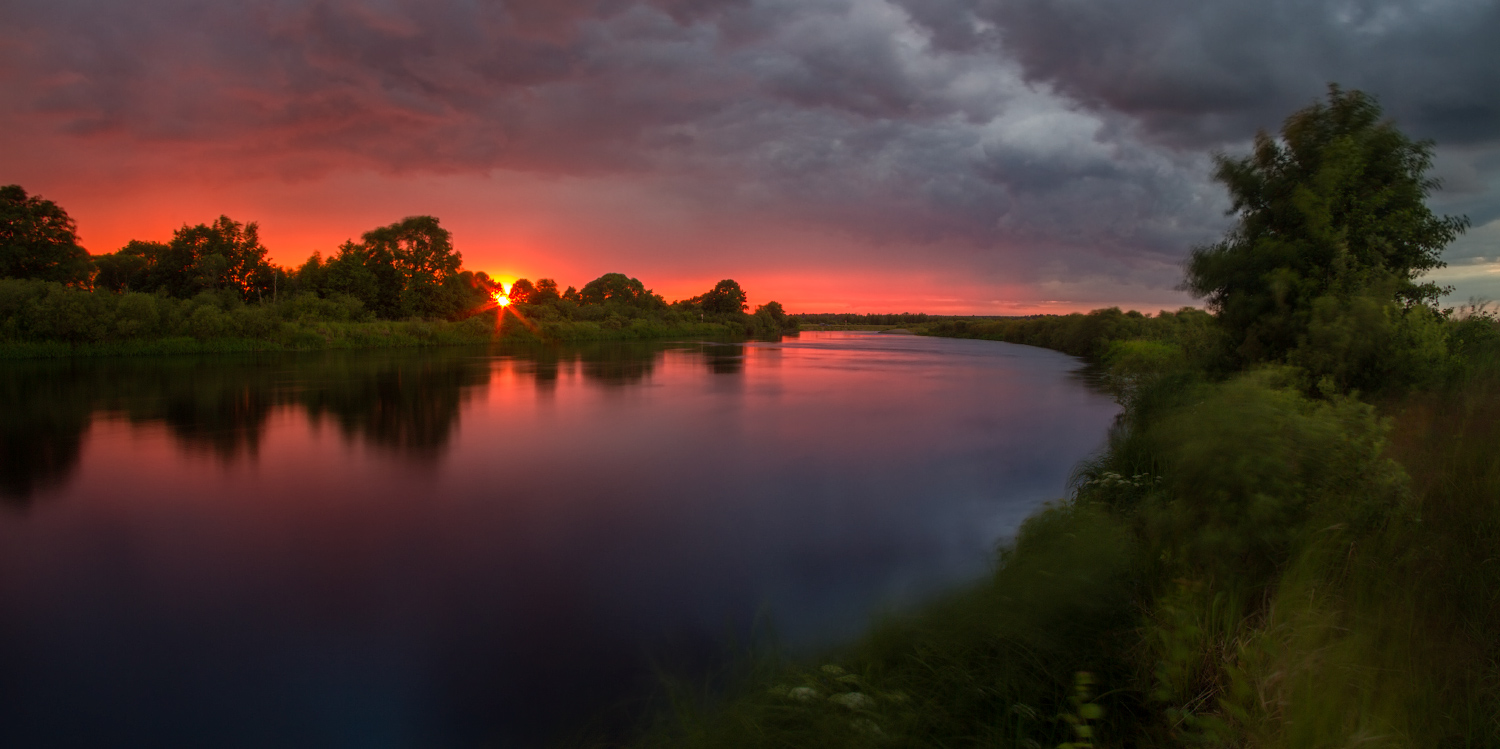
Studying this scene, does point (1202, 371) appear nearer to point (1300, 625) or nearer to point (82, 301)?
point (1300, 625)

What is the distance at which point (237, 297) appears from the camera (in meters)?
38.4

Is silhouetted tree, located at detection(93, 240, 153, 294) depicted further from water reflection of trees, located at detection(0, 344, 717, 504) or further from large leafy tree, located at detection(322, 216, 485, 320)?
water reflection of trees, located at detection(0, 344, 717, 504)

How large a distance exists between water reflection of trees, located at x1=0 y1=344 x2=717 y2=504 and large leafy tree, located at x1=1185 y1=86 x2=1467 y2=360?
1331 centimetres

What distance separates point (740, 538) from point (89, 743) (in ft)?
17.7

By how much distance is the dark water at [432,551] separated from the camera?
4.55 m

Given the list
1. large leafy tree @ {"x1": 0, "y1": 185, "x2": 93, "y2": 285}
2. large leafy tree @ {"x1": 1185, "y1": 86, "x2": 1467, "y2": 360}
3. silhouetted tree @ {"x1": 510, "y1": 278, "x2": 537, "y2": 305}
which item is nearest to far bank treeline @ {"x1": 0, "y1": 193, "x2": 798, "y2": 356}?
large leafy tree @ {"x1": 0, "y1": 185, "x2": 93, "y2": 285}

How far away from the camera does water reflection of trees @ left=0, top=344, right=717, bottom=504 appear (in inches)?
464

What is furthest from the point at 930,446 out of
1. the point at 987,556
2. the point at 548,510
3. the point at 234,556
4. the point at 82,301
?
the point at 82,301

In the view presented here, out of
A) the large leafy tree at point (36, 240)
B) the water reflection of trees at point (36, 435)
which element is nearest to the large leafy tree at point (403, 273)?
the large leafy tree at point (36, 240)

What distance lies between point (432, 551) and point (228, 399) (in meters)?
14.8

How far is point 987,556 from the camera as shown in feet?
23.0

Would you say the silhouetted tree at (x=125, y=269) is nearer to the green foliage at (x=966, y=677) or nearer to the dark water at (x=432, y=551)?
the dark water at (x=432, y=551)

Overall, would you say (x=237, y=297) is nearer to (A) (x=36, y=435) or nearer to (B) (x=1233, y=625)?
(A) (x=36, y=435)

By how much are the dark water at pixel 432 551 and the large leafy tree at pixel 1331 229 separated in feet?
12.7
